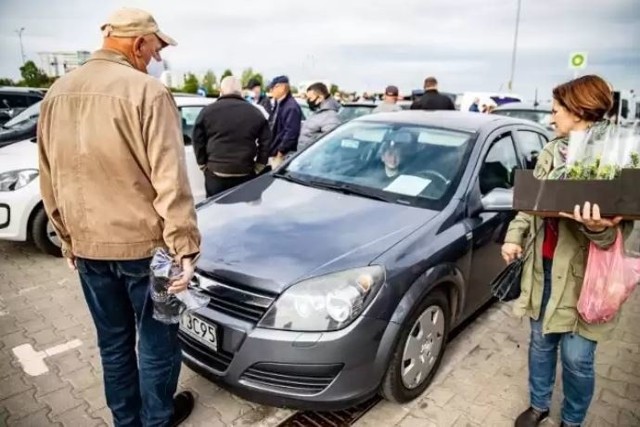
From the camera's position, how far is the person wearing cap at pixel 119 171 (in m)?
1.77

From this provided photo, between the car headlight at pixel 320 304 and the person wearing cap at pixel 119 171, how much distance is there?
17.8 inches

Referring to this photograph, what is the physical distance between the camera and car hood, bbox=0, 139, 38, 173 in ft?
14.2

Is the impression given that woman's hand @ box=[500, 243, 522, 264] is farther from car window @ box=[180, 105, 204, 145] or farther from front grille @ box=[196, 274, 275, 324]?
car window @ box=[180, 105, 204, 145]

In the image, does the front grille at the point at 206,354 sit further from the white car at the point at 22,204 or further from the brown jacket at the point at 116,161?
the white car at the point at 22,204

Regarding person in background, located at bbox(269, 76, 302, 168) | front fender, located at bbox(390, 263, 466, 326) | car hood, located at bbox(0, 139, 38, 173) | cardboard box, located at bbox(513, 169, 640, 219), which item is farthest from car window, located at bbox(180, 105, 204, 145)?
cardboard box, located at bbox(513, 169, 640, 219)

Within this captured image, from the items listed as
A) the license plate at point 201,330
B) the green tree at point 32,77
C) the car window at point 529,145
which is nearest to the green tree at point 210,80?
the green tree at point 32,77

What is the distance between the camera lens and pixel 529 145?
152 inches

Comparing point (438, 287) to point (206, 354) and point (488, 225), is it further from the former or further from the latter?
point (206, 354)

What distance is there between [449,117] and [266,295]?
7.12ft

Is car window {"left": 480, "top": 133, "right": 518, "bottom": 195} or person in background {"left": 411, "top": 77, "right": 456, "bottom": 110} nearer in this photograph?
car window {"left": 480, "top": 133, "right": 518, "bottom": 195}

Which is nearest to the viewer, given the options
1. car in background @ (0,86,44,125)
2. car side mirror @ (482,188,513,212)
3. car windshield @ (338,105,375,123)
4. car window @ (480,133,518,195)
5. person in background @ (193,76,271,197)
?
car side mirror @ (482,188,513,212)

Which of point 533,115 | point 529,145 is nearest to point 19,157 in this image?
point 529,145

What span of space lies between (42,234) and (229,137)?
77.0 inches

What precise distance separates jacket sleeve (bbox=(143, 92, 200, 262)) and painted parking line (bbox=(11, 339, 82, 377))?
1698 millimetres
